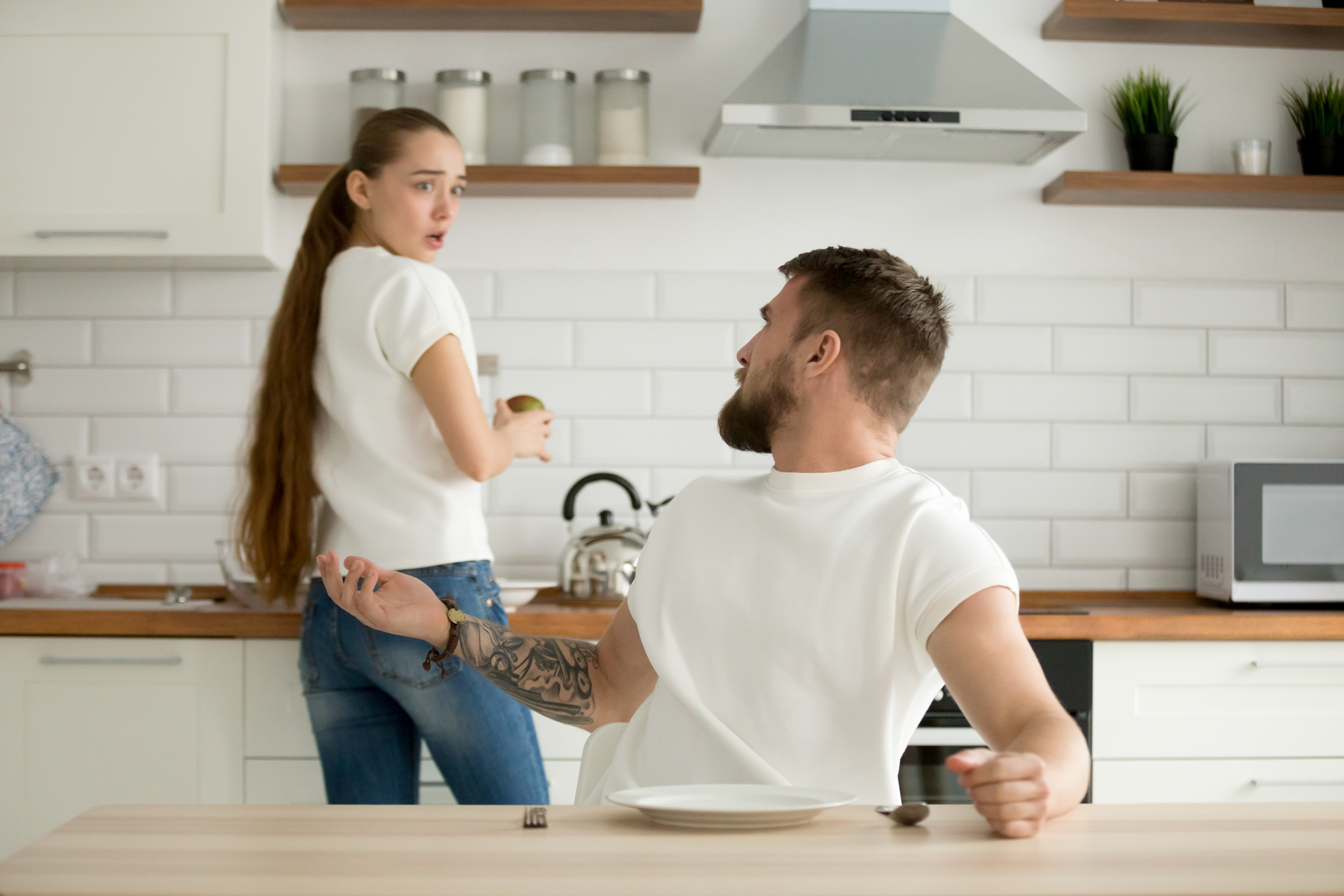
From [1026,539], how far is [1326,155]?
1100 millimetres

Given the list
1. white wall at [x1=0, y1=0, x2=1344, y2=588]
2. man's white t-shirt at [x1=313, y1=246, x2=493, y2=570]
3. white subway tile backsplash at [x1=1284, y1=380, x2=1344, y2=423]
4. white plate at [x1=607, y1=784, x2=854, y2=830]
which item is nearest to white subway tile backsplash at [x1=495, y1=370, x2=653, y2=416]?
white wall at [x1=0, y1=0, x2=1344, y2=588]

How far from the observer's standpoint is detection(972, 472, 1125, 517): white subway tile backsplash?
271cm

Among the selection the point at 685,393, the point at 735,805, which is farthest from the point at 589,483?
the point at 735,805

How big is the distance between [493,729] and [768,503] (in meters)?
0.65

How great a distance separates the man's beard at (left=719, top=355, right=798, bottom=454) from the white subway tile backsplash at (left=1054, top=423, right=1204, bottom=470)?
1.64 meters

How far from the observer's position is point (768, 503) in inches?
47.5

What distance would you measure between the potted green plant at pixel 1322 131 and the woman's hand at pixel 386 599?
7.79 feet

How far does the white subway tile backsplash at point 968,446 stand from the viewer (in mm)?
2707

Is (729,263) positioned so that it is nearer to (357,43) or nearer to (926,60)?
(926,60)

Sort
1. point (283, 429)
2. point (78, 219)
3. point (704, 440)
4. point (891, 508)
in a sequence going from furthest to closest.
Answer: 1. point (704, 440)
2. point (78, 219)
3. point (283, 429)
4. point (891, 508)

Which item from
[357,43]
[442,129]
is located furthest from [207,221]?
[442,129]

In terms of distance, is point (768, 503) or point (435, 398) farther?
point (435, 398)

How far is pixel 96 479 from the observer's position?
264 centimetres

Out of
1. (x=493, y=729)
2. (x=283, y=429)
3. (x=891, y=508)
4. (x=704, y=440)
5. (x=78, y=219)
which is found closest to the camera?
(x=891, y=508)
